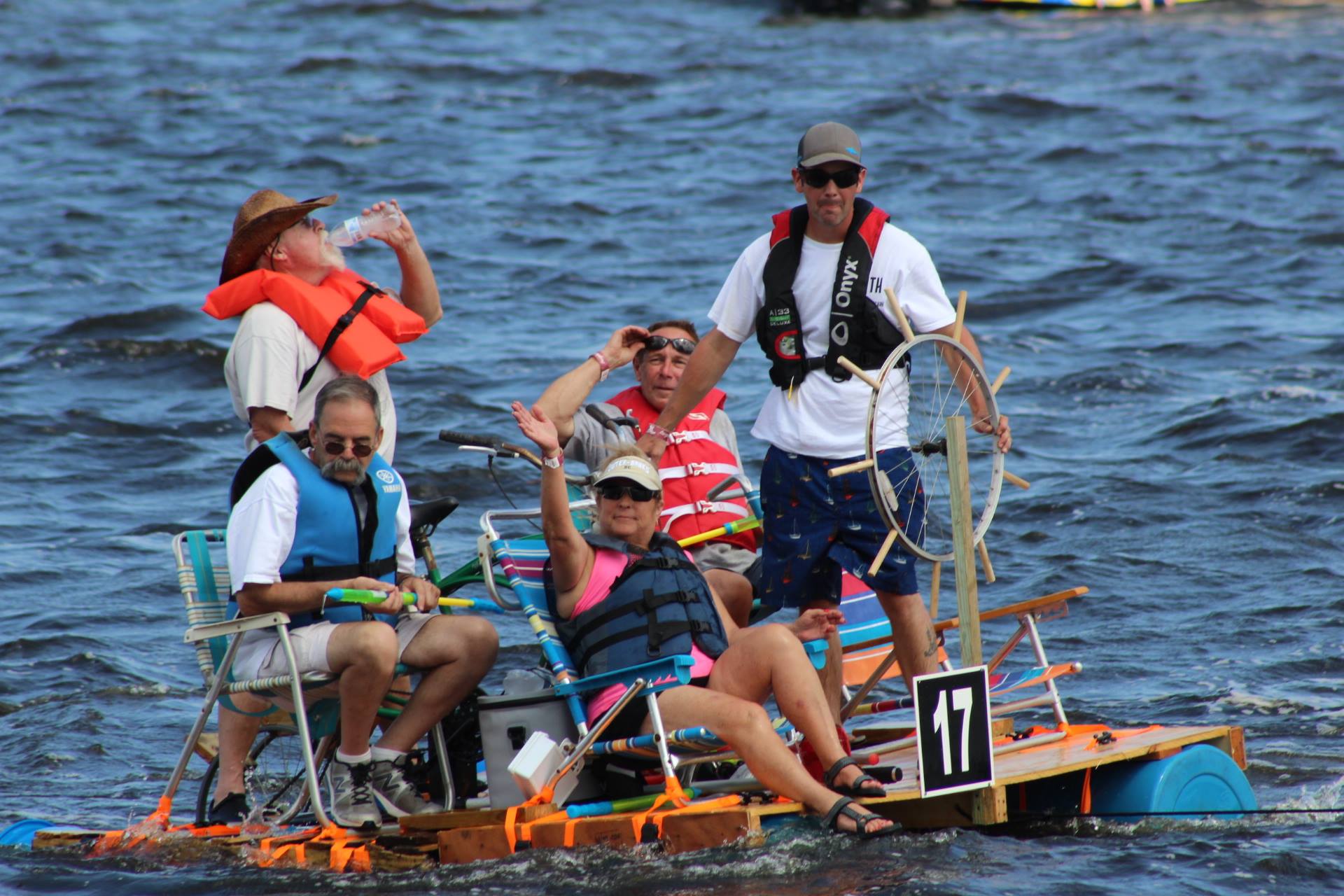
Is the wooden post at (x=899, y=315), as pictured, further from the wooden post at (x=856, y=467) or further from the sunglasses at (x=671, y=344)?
the sunglasses at (x=671, y=344)

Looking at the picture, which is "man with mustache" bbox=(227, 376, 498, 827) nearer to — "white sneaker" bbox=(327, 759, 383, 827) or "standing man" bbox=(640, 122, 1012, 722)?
"white sneaker" bbox=(327, 759, 383, 827)

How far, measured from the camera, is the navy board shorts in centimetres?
541

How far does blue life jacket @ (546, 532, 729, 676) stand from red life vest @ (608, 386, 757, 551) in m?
0.96

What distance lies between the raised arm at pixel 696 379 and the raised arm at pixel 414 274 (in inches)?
39.2

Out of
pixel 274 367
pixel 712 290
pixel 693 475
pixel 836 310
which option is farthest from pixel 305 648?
pixel 712 290

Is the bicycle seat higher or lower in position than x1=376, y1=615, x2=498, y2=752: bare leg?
higher

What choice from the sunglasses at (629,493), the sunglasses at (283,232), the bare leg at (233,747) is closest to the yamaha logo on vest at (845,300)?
the sunglasses at (629,493)

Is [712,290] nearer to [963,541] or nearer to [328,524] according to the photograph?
[328,524]

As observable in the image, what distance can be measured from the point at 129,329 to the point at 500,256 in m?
4.25

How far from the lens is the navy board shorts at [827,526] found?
5414mm

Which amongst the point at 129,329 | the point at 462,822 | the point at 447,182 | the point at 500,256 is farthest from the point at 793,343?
the point at 447,182

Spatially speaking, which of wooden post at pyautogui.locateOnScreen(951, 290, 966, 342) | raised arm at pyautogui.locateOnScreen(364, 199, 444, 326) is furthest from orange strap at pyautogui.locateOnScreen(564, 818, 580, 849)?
raised arm at pyautogui.locateOnScreen(364, 199, 444, 326)

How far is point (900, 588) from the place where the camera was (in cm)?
548

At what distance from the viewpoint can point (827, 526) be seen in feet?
18.0
